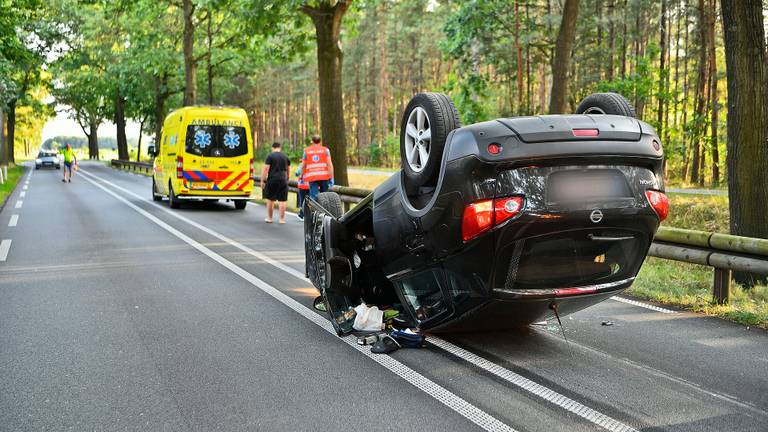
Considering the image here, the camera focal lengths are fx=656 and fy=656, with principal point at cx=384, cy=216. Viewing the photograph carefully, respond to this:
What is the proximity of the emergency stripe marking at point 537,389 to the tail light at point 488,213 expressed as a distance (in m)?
1.00

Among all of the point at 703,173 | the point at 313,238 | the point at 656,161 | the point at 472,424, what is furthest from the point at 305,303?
the point at 703,173

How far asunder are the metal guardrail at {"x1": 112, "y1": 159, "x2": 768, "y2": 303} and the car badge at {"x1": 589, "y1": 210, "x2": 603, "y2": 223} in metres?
2.67

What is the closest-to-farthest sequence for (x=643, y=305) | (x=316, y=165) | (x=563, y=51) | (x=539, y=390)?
(x=539, y=390) → (x=643, y=305) → (x=316, y=165) → (x=563, y=51)

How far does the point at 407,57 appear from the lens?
50344 millimetres

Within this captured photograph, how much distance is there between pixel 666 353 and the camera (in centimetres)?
482

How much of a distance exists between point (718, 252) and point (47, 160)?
5368cm

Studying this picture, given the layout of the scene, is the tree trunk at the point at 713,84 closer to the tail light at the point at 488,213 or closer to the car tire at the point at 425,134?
the car tire at the point at 425,134

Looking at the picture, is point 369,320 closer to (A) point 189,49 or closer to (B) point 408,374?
(B) point 408,374

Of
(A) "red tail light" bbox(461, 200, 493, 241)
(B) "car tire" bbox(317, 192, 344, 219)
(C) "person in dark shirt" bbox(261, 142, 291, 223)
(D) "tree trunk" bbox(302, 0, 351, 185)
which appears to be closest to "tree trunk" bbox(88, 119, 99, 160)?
(D) "tree trunk" bbox(302, 0, 351, 185)

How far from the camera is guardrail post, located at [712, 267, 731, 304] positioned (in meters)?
6.27

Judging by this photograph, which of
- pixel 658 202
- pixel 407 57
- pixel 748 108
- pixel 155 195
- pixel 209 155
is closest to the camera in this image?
pixel 658 202

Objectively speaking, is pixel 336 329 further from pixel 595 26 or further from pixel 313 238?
pixel 595 26

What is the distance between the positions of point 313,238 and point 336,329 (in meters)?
1.05

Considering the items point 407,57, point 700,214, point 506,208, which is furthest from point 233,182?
point 407,57
